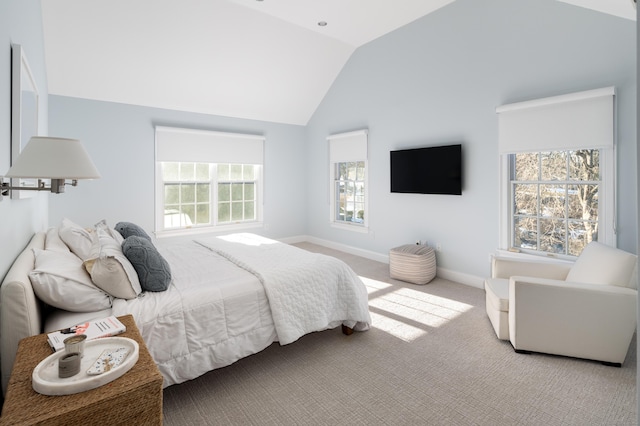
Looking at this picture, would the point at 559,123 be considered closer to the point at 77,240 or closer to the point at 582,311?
the point at 582,311

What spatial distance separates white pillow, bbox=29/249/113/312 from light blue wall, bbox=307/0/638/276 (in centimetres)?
388

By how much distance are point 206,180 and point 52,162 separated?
14.8 feet

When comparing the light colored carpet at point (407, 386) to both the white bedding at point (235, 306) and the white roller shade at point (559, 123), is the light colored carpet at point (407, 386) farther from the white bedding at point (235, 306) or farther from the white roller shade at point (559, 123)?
the white roller shade at point (559, 123)

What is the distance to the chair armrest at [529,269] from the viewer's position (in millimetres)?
2989

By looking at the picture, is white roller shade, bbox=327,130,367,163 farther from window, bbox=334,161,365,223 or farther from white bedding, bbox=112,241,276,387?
white bedding, bbox=112,241,276,387

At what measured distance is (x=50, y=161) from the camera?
4.65 feet

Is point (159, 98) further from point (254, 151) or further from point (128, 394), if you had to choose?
point (128, 394)

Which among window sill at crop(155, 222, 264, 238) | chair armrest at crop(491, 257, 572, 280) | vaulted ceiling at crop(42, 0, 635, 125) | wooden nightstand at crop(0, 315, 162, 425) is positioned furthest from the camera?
window sill at crop(155, 222, 264, 238)

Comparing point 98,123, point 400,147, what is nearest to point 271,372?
point 400,147

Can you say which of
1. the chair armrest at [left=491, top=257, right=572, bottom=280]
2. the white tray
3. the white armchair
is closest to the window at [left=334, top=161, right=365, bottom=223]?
the chair armrest at [left=491, top=257, right=572, bottom=280]

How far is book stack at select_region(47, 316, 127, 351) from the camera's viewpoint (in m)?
1.46

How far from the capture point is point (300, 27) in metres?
4.69

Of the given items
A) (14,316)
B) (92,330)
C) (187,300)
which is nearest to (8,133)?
(14,316)

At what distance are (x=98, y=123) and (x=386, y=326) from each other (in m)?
4.79
